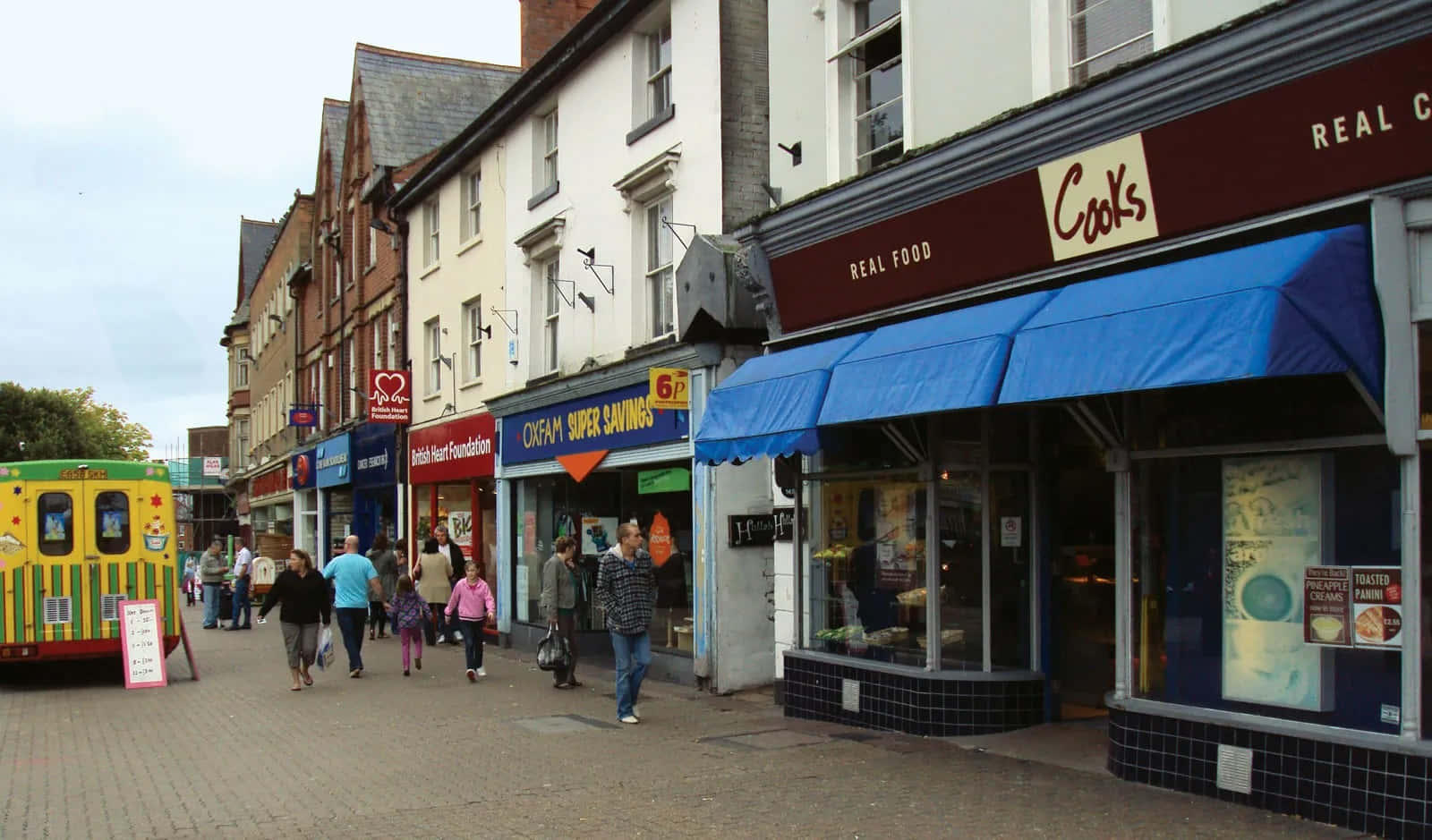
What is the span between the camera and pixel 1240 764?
7598 millimetres

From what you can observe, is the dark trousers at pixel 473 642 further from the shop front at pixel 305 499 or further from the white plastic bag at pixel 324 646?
the shop front at pixel 305 499

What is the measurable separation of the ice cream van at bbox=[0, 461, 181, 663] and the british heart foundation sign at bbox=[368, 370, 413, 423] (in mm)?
8161

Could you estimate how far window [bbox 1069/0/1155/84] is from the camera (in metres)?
8.71

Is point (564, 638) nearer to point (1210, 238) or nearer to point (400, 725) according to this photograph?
point (400, 725)

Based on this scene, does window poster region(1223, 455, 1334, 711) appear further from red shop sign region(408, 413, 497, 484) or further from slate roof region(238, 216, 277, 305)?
slate roof region(238, 216, 277, 305)

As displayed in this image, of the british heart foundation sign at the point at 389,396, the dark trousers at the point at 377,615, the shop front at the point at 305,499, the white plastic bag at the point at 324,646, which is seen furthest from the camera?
the shop front at the point at 305,499

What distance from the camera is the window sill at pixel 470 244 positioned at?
857 inches

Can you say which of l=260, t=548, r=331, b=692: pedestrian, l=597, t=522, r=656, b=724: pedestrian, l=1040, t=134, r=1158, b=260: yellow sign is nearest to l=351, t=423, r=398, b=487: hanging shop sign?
l=260, t=548, r=331, b=692: pedestrian

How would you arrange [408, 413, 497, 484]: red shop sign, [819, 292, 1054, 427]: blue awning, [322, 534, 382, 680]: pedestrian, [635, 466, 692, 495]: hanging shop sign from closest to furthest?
[819, 292, 1054, 427]: blue awning
[635, 466, 692, 495]: hanging shop sign
[322, 534, 382, 680]: pedestrian
[408, 413, 497, 484]: red shop sign

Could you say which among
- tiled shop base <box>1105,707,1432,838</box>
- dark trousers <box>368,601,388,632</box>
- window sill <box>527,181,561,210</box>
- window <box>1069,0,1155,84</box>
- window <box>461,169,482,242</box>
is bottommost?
dark trousers <box>368,601,388,632</box>

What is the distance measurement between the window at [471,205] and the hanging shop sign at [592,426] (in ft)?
13.9

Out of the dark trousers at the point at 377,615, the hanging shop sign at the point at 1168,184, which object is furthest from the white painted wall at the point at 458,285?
the hanging shop sign at the point at 1168,184

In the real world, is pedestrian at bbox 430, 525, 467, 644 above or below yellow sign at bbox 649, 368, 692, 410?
below

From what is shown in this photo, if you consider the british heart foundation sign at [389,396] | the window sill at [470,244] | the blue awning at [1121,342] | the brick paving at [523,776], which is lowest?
the brick paving at [523,776]
